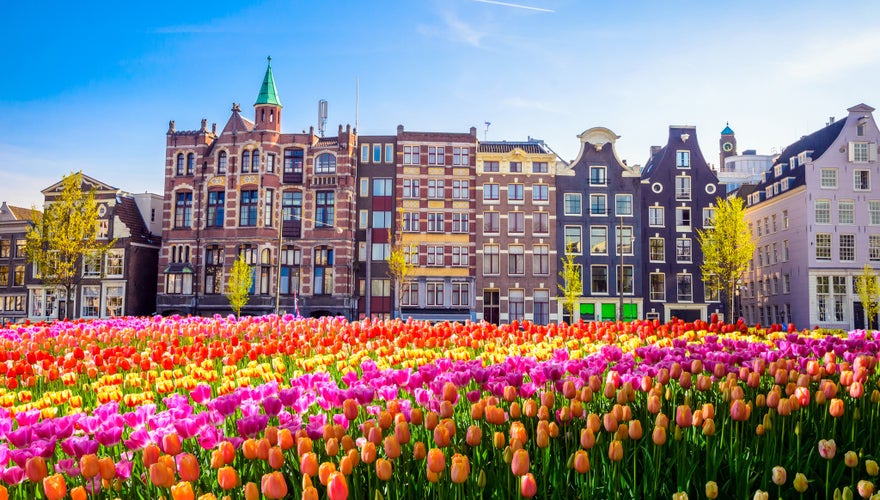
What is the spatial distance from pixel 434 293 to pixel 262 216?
1253cm

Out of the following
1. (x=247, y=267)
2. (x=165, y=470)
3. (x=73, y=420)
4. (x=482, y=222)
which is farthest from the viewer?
(x=482, y=222)

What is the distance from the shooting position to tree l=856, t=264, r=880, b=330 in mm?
45781

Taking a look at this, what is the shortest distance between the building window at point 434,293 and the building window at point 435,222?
3519mm

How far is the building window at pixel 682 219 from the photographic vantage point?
50.8 metres

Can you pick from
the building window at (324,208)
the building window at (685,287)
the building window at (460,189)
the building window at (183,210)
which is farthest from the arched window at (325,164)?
the building window at (685,287)

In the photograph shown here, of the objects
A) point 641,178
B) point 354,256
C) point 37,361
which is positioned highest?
point 641,178

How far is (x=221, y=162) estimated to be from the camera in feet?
171

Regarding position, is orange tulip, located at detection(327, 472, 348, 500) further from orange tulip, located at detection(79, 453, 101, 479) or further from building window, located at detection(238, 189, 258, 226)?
building window, located at detection(238, 189, 258, 226)

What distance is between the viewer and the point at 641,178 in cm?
5159

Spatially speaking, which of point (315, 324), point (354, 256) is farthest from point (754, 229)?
point (315, 324)

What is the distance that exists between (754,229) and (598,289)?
17268 millimetres

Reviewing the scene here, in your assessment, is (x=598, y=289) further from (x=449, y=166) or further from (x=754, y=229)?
(x=754, y=229)

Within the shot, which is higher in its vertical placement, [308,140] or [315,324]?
[308,140]

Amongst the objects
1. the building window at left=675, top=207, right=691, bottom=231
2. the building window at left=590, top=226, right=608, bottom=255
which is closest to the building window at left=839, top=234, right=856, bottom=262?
the building window at left=675, top=207, right=691, bottom=231
